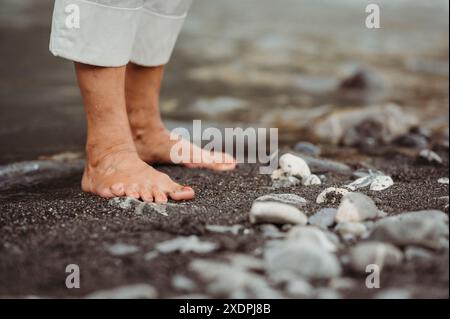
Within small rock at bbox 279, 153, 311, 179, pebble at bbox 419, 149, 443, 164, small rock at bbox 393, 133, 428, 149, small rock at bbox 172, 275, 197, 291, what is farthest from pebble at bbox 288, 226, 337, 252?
small rock at bbox 393, 133, 428, 149

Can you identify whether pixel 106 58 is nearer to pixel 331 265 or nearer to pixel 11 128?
pixel 331 265

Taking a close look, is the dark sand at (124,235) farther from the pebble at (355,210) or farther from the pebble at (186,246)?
the pebble at (355,210)

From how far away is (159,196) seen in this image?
7.98 ft

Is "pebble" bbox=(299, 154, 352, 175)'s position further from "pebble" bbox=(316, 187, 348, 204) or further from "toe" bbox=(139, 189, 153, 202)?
"toe" bbox=(139, 189, 153, 202)

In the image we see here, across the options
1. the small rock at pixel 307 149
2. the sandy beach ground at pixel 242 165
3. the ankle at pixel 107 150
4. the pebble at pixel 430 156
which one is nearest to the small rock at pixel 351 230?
the sandy beach ground at pixel 242 165

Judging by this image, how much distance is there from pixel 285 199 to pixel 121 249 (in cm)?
70

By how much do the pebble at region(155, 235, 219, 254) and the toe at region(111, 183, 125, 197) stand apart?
24.6 inches

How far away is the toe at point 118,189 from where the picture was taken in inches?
96.7

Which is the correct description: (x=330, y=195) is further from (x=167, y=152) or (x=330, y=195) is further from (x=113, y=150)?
(x=167, y=152)

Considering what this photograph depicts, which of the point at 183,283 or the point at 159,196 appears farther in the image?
the point at 159,196

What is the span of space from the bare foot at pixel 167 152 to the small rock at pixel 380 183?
27.6 inches

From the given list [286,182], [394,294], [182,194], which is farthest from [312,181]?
[394,294]
